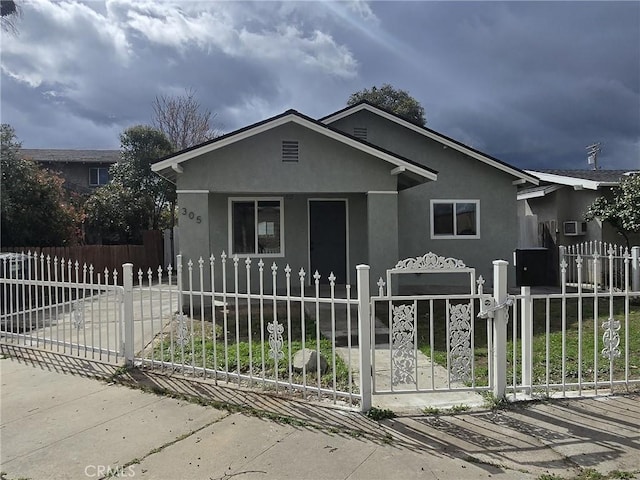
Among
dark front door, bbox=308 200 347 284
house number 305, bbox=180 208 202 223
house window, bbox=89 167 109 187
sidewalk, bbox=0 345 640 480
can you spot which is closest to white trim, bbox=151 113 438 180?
house number 305, bbox=180 208 202 223

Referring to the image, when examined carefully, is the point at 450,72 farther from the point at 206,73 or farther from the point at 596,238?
the point at 206,73

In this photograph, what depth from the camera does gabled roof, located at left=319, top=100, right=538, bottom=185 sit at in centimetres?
1282

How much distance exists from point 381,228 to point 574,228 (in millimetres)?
8189

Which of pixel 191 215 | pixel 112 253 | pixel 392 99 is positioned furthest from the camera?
pixel 392 99

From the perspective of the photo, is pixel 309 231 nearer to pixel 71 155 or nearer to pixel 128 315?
pixel 128 315

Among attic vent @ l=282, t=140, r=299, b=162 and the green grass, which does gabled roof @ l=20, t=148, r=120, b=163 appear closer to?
attic vent @ l=282, t=140, r=299, b=162

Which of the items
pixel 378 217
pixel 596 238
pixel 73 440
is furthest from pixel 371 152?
pixel 596 238

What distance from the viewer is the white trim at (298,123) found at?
9.40 m

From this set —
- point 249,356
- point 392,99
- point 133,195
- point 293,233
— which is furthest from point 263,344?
point 392,99

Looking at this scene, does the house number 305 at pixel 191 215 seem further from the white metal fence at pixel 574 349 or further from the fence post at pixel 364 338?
the white metal fence at pixel 574 349

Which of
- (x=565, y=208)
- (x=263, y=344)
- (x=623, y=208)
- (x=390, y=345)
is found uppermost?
(x=565, y=208)

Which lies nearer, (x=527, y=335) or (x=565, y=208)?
(x=527, y=335)

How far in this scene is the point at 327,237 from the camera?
1246 cm

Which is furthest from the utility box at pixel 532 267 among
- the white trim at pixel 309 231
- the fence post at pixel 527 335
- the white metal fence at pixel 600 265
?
the fence post at pixel 527 335
